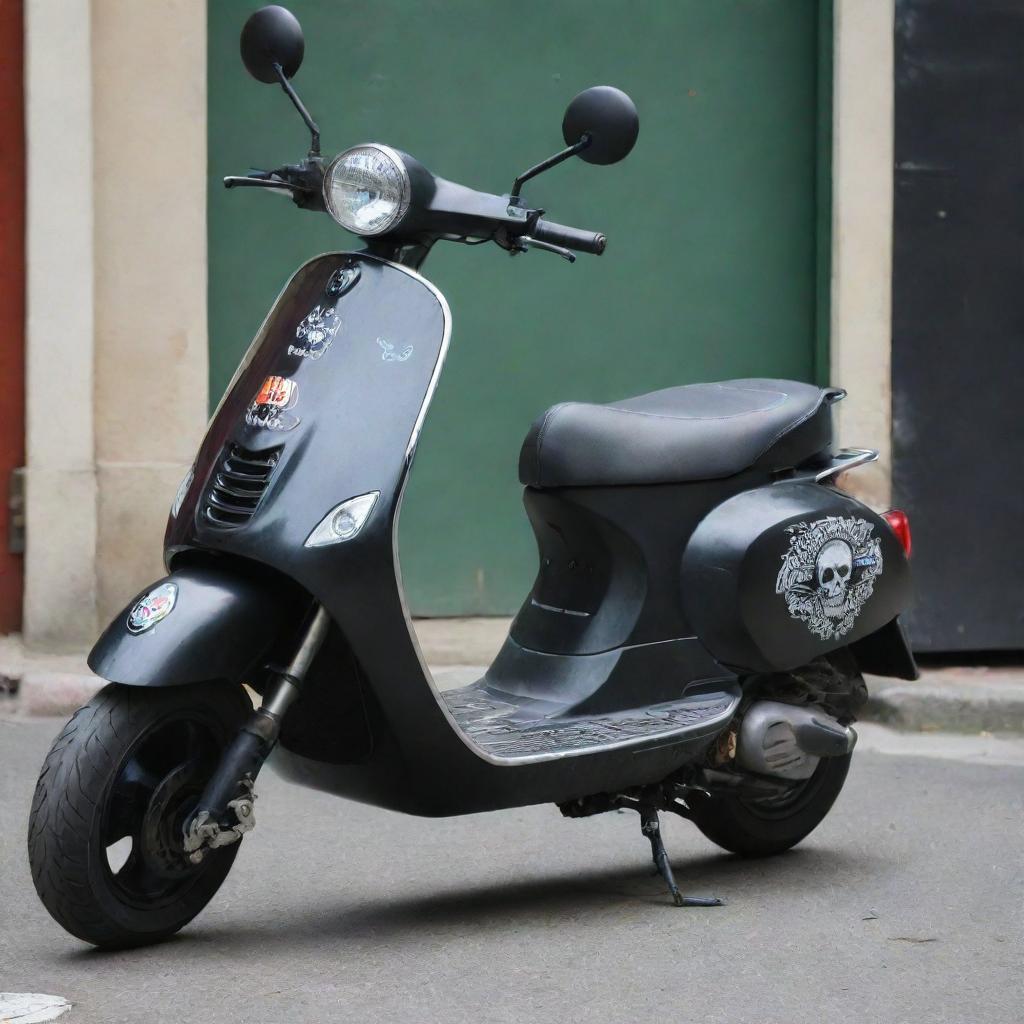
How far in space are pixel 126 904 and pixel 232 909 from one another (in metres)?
0.57

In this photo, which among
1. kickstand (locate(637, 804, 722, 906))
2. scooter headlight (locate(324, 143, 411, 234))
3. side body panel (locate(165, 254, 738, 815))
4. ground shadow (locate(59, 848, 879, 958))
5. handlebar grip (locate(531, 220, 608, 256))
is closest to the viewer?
side body panel (locate(165, 254, 738, 815))

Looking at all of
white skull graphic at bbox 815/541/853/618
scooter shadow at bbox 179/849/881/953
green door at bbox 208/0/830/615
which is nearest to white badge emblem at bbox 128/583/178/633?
scooter shadow at bbox 179/849/881/953

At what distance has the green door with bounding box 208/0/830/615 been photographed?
716 cm

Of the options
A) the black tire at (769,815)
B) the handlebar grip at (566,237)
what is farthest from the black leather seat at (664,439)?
the black tire at (769,815)

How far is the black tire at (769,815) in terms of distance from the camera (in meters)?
4.45

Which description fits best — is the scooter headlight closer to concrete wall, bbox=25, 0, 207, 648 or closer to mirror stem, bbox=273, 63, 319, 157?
mirror stem, bbox=273, 63, 319, 157

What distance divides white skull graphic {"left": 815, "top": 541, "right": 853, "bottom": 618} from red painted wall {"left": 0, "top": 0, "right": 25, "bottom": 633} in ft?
11.8

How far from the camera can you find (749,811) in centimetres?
450

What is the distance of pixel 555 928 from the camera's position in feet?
12.8

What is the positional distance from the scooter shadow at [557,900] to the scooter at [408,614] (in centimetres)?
10

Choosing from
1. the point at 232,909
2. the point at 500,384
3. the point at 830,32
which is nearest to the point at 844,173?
the point at 830,32

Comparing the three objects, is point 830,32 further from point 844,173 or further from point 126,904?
point 126,904

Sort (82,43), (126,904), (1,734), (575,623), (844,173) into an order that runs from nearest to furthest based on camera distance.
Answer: (126,904), (575,623), (1,734), (82,43), (844,173)

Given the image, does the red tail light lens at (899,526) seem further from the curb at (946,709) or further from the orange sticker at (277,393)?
the curb at (946,709)
